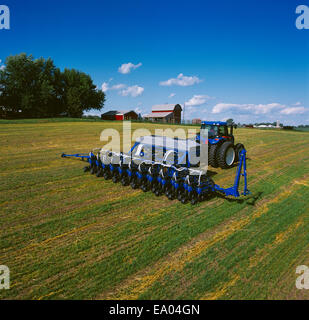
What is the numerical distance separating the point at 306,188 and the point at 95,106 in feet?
188

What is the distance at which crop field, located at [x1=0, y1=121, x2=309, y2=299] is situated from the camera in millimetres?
3623

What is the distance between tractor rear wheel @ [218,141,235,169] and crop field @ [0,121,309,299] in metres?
2.32

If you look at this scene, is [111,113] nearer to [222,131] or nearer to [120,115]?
[120,115]

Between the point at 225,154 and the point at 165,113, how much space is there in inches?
2000

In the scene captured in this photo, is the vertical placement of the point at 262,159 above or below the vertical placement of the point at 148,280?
above

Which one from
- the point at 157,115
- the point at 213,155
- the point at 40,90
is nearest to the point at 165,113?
the point at 157,115

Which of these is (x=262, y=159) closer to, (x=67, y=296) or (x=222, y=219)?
(x=222, y=219)

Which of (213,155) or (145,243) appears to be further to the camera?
(213,155)

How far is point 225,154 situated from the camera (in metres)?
10.5

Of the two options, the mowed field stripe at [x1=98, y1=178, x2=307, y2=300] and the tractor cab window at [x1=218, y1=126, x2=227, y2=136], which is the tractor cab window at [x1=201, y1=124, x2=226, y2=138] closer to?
the tractor cab window at [x1=218, y1=126, x2=227, y2=136]

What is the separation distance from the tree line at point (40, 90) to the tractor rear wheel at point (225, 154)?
47.6 m

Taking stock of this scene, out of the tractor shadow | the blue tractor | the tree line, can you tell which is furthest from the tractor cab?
the tree line

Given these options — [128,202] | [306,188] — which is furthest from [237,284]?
[306,188]

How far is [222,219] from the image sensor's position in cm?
588
